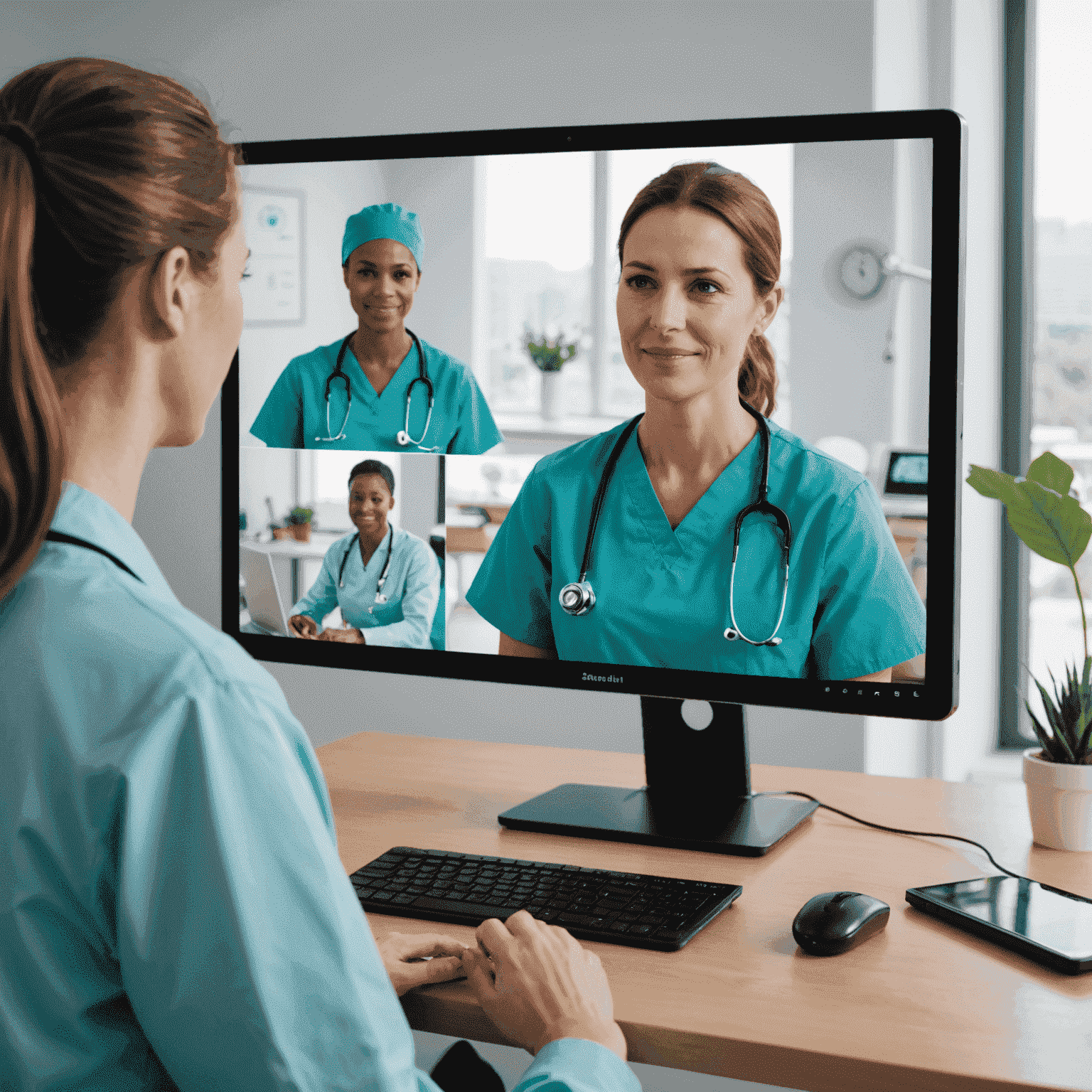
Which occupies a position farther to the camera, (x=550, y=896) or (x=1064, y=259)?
(x=1064, y=259)

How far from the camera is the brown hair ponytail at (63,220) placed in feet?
2.08

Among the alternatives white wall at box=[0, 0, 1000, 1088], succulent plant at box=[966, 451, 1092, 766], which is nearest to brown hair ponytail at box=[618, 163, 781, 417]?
succulent plant at box=[966, 451, 1092, 766]

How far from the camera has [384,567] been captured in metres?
1.32

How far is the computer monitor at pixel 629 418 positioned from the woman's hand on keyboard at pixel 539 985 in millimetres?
A: 303

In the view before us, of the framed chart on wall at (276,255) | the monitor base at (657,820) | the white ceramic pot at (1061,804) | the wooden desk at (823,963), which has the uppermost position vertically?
the framed chart on wall at (276,255)

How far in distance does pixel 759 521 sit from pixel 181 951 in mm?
715

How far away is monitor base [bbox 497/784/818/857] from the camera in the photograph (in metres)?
1.17

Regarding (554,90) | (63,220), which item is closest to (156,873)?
(63,220)

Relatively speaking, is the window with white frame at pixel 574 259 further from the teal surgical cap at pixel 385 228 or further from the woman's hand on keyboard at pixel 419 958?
the woman's hand on keyboard at pixel 419 958

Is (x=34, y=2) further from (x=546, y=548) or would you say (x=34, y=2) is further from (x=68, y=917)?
(x=68, y=917)

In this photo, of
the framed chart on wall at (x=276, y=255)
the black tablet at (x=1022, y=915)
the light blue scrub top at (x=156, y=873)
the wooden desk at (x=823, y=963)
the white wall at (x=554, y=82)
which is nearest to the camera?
the light blue scrub top at (x=156, y=873)

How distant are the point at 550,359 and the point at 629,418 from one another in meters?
0.12

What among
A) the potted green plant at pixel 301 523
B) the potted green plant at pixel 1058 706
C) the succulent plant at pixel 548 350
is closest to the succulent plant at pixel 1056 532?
the potted green plant at pixel 1058 706

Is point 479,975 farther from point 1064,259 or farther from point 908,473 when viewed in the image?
point 1064,259
